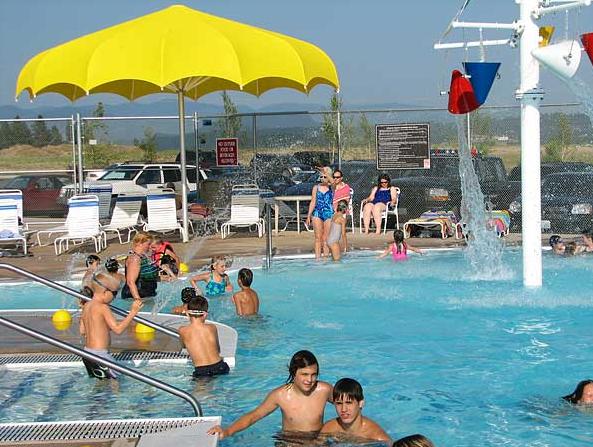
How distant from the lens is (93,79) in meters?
14.4

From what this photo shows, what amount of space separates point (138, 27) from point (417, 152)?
612 centimetres

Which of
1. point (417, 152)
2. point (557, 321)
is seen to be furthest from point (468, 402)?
point (417, 152)

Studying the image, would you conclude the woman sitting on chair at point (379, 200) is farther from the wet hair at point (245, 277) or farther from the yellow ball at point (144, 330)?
the yellow ball at point (144, 330)

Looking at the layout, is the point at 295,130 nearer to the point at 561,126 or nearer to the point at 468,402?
the point at 561,126

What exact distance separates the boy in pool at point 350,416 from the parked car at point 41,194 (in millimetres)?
20704

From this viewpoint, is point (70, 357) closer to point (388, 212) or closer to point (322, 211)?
point (322, 211)

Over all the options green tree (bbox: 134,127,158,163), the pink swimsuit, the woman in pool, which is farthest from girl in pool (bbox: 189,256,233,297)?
green tree (bbox: 134,127,158,163)

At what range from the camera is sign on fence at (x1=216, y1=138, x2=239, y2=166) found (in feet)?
64.6

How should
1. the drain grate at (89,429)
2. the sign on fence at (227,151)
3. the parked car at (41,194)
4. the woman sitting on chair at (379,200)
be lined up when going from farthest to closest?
1. the parked car at (41,194)
2. the sign on fence at (227,151)
3. the woman sitting on chair at (379,200)
4. the drain grate at (89,429)

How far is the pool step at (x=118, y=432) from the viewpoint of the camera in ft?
18.6

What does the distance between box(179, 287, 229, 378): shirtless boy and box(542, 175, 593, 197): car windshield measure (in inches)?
442

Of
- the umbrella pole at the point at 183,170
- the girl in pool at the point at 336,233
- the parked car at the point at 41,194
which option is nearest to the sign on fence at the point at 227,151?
the umbrella pole at the point at 183,170

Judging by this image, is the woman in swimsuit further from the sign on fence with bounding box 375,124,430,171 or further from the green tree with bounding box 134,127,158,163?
the green tree with bounding box 134,127,158,163

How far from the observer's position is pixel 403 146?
18.5 metres
